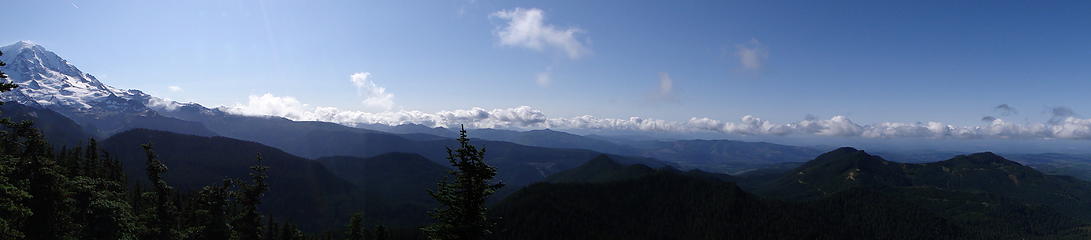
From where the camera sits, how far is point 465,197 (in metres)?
27.9

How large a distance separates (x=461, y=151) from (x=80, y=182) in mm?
37504

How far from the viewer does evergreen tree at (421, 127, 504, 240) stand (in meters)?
27.0

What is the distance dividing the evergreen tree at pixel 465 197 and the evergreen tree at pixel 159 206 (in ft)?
91.9

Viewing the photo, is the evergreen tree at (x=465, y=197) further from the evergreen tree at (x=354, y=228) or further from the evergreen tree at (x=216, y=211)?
the evergreen tree at (x=354, y=228)

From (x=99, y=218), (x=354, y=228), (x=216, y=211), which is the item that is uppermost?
(x=216, y=211)

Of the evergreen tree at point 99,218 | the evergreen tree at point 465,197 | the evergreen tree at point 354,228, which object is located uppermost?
the evergreen tree at point 465,197

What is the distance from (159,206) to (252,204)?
32.0 feet

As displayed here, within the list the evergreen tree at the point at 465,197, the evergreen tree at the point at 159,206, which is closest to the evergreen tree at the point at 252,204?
the evergreen tree at the point at 159,206

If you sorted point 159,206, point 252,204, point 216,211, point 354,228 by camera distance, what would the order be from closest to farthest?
1. point 252,204
2. point 216,211
3. point 159,206
4. point 354,228

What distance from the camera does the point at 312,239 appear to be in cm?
14550

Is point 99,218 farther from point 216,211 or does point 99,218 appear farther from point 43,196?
point 216,211

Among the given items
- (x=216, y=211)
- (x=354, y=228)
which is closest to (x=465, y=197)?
(x=216, y=211)

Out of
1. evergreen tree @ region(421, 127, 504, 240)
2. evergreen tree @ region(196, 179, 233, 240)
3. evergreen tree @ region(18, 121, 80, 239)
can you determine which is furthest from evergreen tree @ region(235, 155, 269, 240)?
evergreen tree @ region(421, 127, 504, 240)

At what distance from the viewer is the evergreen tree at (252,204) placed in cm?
3694
